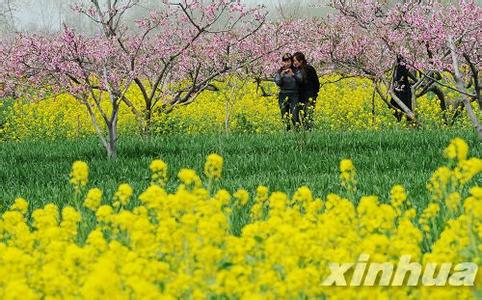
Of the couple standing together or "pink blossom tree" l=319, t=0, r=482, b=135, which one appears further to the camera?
the couple standing together

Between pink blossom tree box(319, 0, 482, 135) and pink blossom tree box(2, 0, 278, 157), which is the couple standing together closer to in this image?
pink blossom tree box(319, 0, 482, 135)

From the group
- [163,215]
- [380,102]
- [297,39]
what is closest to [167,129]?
[297,39]

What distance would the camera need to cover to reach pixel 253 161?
11.4 meters

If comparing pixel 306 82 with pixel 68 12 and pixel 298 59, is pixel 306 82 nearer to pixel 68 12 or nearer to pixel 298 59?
pixel 298 59

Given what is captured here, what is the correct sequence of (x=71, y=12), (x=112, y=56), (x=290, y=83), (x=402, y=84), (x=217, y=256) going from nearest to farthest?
(x=217, y=256)
(x=112, y=56)
(x=290, y=83)
(x=402, y=84)
(x=71, y=12)

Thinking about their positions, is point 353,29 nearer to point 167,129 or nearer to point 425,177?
point 167,129

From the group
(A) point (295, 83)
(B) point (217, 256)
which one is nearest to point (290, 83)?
(A) point (295, 83)

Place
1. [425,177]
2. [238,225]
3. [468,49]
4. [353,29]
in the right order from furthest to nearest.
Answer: [353,29] → [468,49] → [425,177] → [238,225]

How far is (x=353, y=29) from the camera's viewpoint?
1914 cm

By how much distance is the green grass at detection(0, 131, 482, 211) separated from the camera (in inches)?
362

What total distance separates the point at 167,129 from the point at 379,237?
16.4m

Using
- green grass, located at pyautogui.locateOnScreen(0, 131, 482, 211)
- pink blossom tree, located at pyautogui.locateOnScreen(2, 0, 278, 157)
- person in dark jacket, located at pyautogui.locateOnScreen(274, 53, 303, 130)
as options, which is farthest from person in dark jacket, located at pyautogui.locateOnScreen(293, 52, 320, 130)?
green grass, located at pyautogui.locateOnScreen(0, 131, 482, 211)

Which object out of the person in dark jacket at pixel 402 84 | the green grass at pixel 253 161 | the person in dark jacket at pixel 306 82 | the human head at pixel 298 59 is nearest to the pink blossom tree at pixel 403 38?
the person in dark jacket at pixel 402 84

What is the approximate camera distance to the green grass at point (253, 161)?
920 cm
